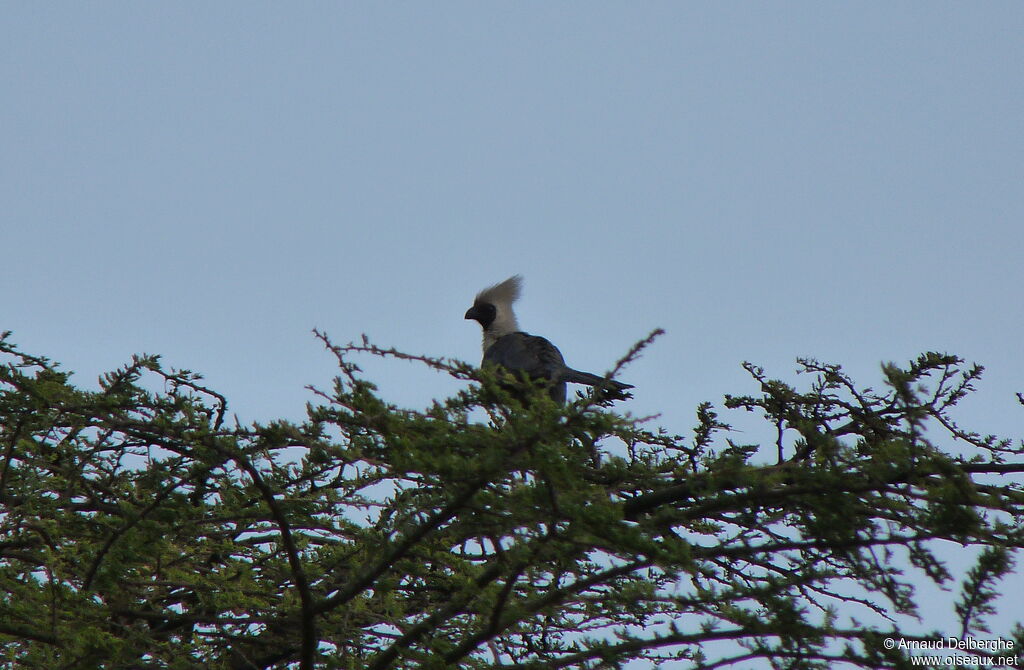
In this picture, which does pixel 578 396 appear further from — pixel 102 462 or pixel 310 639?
pixel 102 462

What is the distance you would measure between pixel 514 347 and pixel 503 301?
2.29 m

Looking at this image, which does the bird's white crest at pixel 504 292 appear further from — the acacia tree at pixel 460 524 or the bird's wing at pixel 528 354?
the acacia tree at pixel 460 524

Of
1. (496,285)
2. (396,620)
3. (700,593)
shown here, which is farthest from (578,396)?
(496,285)

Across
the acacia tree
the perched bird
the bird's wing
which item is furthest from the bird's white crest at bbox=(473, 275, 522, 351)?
the acacia tree

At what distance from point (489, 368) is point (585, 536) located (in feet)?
2.92

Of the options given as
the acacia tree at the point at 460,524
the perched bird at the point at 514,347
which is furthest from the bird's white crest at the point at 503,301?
the acacia tree at the point at 460,524

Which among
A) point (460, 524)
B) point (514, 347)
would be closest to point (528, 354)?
point (514, 347)

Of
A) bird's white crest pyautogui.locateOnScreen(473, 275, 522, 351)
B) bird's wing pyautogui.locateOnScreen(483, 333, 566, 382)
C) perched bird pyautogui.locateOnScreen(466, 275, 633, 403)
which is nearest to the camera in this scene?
perched bird pyautogui.locateOnScreen(466, 275, 633, 403)

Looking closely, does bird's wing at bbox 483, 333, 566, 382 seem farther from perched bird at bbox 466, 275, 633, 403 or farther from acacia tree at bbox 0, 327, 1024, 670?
acacia tree at bbox 0, 327, 1024, 670

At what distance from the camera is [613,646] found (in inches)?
125

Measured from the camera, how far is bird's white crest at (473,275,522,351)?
1162 centimetres

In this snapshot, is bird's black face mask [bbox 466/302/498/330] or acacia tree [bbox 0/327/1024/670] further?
bird's black face mask [bbox 466/302/498/330]

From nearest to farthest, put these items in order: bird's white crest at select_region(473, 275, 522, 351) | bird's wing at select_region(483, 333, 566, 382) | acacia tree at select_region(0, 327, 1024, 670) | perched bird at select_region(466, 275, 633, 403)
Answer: acacia tree at select_region(0, 327, 1024, 670) < perched bird at select_region(466, 275, 633, 403) < bird's wing at select_region(483, 333, 566, 382) < bird's white crest at select_region(473, 275, 522, 351)

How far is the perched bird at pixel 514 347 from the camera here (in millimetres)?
7643
